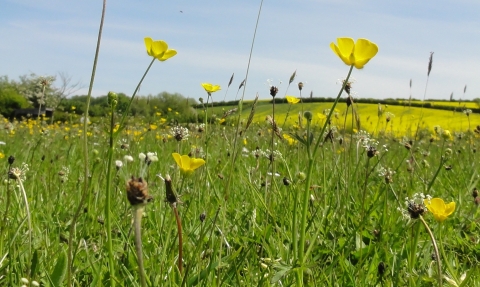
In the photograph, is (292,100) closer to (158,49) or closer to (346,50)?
(158,49)

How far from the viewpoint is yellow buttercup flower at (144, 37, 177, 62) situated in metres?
1.36

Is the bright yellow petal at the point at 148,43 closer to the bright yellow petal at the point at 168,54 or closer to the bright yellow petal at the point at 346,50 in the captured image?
the bright yellow petal at the point at 168,54

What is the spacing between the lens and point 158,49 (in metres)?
1.37

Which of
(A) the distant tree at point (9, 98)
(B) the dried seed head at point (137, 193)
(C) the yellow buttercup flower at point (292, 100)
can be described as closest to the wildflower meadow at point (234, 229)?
(B) the dried seed head at point (137, 193)

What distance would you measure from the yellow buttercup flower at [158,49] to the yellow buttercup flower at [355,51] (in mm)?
469

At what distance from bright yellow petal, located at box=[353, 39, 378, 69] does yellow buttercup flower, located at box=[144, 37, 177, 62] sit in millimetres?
505

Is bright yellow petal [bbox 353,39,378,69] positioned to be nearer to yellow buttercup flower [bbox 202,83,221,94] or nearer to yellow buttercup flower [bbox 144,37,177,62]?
yellow buttercup flower [bbox 144,37,177,62]

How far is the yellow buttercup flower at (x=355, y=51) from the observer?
3.54 ft

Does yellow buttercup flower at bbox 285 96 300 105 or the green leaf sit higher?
yellow buttercup flower at bbox 285 96 300 105

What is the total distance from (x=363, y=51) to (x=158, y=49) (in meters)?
0.55

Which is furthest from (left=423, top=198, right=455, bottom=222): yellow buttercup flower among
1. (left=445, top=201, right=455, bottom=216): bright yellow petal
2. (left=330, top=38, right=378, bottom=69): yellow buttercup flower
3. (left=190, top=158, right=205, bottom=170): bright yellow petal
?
(left=190, top=158, right=205, bottom=170): bright yellow petal

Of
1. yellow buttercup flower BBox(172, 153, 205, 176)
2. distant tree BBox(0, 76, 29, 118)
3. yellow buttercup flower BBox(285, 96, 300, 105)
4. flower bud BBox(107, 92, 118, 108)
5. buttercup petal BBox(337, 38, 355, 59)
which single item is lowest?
distant tree BBox(0, 76, 29, 118)

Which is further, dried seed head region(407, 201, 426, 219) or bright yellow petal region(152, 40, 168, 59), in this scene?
bright yellow petal region(152, 40, 168, 59)

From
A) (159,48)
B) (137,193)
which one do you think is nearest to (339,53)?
(159,48)
